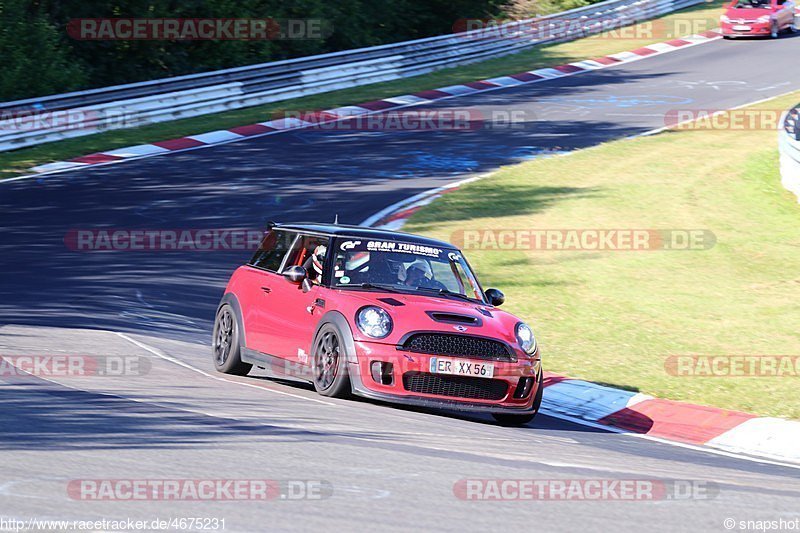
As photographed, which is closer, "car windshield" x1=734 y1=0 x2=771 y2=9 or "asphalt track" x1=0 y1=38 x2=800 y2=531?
"asphalt track" x1=0 y1=38 x2=800 y2=531

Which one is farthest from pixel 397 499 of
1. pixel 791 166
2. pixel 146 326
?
pixel 791 166

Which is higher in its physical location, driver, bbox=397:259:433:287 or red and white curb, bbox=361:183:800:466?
driver, bbox=397:259:433:287

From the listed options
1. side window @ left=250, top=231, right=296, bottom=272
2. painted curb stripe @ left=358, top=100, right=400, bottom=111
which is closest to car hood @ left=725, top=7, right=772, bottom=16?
painted curb stripe @ left=358, top=100, right=400, bottom=111

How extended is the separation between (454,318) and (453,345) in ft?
1.03

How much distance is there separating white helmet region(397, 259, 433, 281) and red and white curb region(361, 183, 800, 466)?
1.68m

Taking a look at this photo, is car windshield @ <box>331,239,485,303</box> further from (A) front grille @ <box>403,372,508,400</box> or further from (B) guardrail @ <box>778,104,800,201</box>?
(B) guardrail @ <box>778,104,800,201</box>

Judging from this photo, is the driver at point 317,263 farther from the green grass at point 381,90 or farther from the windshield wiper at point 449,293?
the green grass at point 381,90
